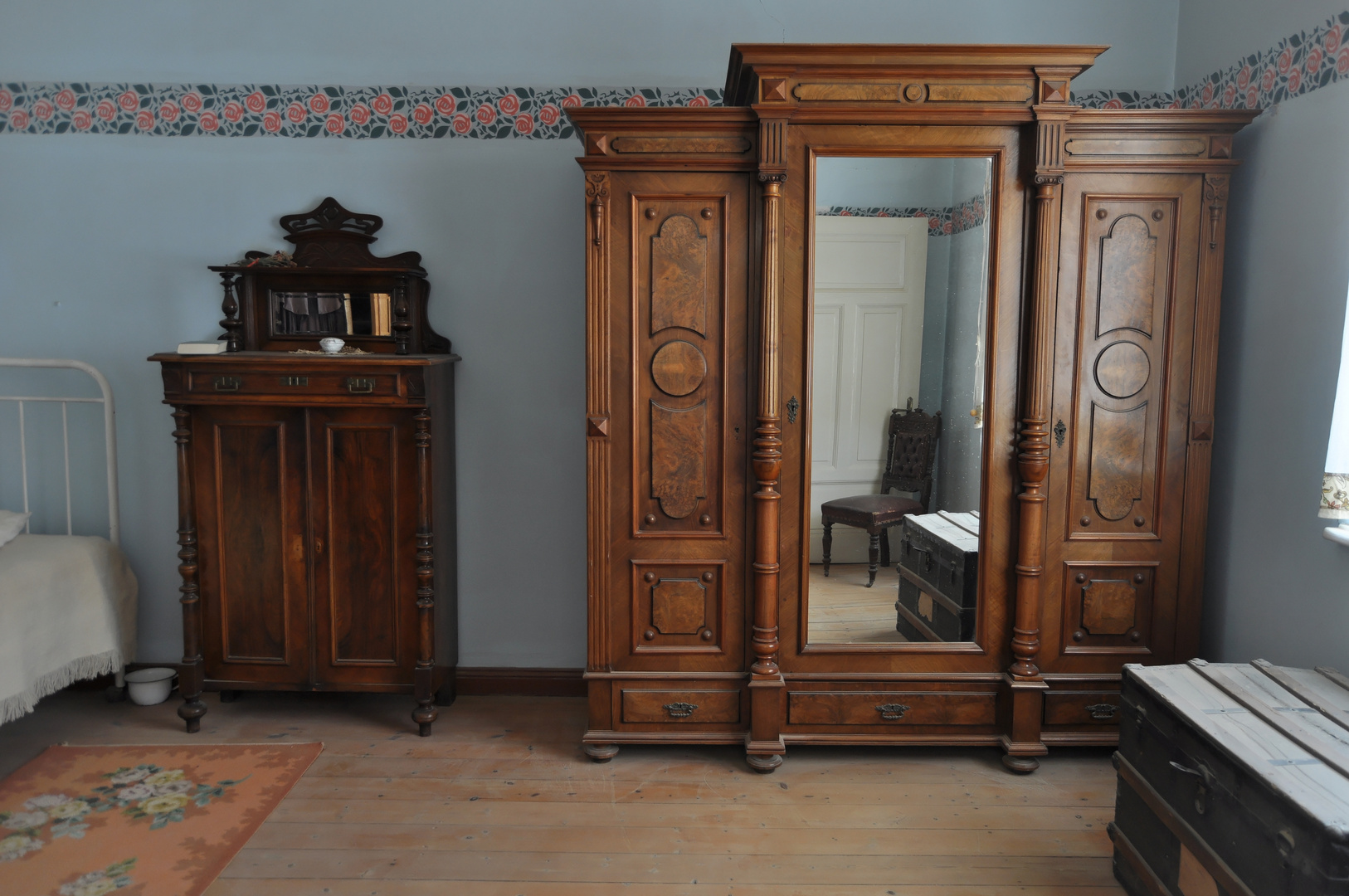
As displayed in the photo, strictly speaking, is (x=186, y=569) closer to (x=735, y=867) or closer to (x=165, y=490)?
(x=165, y=490)

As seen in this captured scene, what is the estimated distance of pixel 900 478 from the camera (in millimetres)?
2652

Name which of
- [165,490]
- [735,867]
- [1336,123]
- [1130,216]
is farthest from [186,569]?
[1336,123]

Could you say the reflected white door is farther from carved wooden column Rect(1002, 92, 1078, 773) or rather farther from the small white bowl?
the small white bowl

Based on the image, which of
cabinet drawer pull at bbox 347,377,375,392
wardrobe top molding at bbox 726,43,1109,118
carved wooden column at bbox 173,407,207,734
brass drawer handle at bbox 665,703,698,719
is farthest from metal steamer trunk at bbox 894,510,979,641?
carved wooden column at bbox 173,407,207,734

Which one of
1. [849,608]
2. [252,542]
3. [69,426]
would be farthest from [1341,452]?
Result: [69,426]

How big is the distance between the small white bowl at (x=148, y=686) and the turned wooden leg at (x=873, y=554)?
268 centimetres

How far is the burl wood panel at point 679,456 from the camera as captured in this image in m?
2.75

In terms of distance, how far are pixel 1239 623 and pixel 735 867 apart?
1.83m

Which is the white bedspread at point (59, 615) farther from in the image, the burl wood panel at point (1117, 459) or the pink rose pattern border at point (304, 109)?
the burl wood panel at point (1117, 459)

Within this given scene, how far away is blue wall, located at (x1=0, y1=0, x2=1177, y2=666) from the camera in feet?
10.6

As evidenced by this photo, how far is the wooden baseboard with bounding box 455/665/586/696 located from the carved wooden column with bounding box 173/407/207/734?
3.02 ft

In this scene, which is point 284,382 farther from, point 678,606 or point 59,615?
point 678,606

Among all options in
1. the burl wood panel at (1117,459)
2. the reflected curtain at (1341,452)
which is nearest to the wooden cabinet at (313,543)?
the burl wood panel at (1117,459)

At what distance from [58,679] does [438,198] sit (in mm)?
2158
